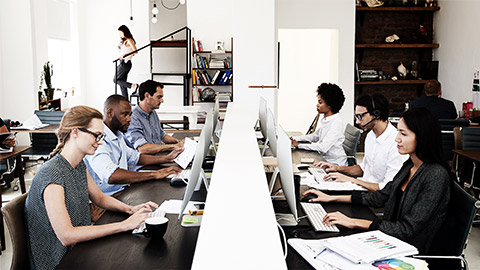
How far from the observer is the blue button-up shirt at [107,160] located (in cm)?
322

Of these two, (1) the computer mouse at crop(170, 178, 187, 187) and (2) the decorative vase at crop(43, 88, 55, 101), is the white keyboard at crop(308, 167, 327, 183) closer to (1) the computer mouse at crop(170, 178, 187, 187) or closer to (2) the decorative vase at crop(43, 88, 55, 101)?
(1) the computer mouse at crop(170, 178, 187, 187)

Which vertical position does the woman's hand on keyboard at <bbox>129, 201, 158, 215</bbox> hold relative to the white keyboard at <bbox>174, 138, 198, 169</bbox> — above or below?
below

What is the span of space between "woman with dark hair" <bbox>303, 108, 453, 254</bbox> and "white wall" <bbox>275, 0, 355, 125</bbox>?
238 inches

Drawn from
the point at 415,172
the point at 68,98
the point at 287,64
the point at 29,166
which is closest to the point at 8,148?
the point at 29,166

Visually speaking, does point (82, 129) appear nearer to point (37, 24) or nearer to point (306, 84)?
point (37, 24)

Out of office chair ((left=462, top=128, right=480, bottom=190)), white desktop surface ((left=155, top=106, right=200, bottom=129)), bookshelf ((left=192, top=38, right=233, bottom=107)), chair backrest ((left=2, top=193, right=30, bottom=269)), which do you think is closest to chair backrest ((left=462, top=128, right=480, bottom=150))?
Result: office chair ((left=462, top=128, right=480, bottom=190))

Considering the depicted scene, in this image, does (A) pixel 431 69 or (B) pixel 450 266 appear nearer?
(B) pixel 450 266

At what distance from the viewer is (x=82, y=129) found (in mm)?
2416

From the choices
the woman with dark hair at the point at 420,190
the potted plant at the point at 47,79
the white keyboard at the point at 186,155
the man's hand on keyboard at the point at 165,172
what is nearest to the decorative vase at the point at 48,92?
the potted plant at the point at 47,79

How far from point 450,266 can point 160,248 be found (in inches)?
48.7

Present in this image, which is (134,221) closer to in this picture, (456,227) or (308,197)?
(308,197)

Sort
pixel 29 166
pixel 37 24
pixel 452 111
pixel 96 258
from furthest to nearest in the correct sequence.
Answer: pixel 37 24, pixel 29 166, pixel 452 111, pixel 96 258

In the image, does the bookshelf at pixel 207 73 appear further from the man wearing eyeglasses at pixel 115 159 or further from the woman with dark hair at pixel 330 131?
the man wearing eyeglasses at pixel 115 159

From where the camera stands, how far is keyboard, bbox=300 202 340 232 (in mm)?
2293
